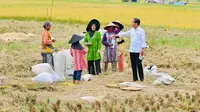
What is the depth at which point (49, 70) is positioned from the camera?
34.0 ft

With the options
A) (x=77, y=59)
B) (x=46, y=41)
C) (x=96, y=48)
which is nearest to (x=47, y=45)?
(x=46, y=41)

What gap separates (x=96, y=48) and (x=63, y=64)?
0.83 m

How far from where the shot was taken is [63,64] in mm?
10930

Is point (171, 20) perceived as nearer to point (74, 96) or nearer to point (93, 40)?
point (93, 40)

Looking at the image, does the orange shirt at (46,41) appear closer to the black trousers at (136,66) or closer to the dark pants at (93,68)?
the dark pants at (93,68)

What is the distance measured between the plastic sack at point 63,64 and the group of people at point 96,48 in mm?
316

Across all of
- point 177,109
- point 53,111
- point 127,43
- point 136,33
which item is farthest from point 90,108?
point 127,43

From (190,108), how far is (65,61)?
375 centimetres

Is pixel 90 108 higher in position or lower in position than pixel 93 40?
lower

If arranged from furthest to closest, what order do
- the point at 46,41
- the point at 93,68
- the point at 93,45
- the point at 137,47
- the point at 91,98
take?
the point at 93,68 < the point at 93,45 < the point at 46,41 < the point at 137,47 < the point at 91,98

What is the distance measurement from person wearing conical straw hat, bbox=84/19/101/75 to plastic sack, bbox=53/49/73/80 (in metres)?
0.45

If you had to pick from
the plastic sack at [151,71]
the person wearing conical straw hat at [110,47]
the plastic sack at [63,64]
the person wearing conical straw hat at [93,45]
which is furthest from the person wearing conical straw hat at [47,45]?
the plastic sack at [151,71]

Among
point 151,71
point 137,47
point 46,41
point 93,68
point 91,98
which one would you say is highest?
point 46,41

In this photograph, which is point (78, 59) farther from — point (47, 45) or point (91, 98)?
point (91, 98)
